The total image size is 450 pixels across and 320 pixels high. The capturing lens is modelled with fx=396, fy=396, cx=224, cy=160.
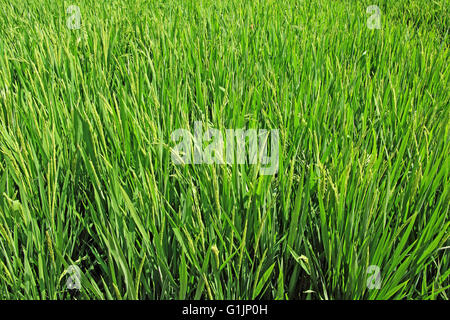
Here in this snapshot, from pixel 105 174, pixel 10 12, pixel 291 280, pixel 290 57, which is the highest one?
pixel 10 12

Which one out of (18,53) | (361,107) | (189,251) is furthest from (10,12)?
(189,251)

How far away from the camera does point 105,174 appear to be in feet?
2.73

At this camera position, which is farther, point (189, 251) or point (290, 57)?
point (290, 57)

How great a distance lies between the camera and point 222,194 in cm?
78

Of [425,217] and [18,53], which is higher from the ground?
[18,53]

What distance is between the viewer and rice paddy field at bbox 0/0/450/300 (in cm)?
66

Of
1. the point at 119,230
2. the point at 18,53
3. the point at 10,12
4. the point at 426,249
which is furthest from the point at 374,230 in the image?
the point at 10,12

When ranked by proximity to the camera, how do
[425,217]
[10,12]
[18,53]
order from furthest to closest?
[10,12]
[18,53]
[425,217]

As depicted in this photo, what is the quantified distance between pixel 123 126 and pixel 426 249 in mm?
699

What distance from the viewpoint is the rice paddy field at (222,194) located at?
664mm

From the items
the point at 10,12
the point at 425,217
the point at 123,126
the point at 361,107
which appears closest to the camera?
the point at 425,217

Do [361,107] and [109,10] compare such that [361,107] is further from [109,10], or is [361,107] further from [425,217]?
[109,10]

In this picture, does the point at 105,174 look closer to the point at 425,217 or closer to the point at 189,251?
the point at 189,251
